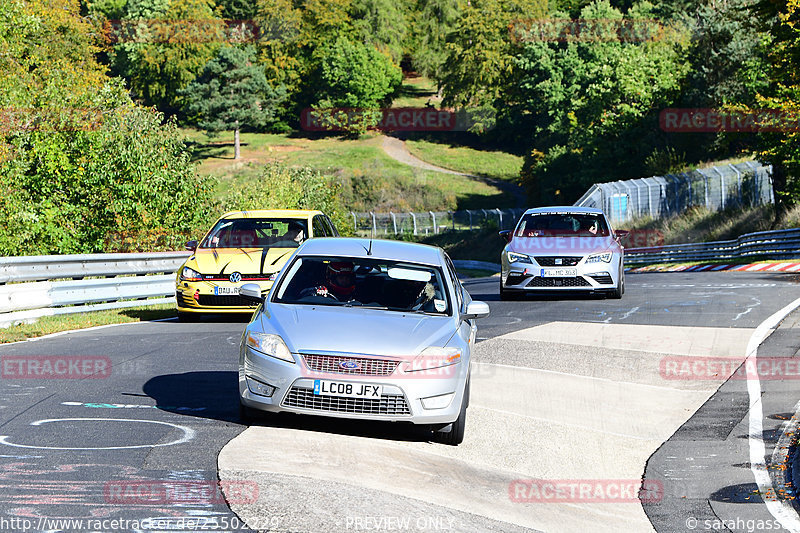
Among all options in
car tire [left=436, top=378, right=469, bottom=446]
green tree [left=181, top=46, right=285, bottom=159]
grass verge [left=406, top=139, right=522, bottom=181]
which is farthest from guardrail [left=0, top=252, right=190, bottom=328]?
green tree [left=181, top=46, right=285, bottom=159]

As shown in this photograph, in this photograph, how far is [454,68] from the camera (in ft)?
387

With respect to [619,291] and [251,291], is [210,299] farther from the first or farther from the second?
[619,291]

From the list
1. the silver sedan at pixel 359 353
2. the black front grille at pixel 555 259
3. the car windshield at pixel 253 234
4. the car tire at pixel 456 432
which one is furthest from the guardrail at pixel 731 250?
the car tire at pixel 456 432

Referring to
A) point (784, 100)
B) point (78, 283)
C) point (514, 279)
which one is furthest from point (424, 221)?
point (78, 283)

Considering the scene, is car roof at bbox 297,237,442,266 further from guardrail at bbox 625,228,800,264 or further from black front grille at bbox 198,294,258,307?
guardrail at bbox 625,228,800,264

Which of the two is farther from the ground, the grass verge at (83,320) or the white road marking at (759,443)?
the white road marking at (759,443)

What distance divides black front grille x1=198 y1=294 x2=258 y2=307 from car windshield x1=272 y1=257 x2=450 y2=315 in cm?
675

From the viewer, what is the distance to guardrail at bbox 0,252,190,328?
15.1 m

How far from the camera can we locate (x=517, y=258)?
1881cm

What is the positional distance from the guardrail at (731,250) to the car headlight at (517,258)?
52.8 ft

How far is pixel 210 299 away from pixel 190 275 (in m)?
0.49

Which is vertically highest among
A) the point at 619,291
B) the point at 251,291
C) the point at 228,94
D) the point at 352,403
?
the point at 251,291

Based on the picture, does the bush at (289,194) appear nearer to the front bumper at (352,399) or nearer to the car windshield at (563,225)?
the car windshield at (563,225)

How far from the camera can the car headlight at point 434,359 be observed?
7.66m
